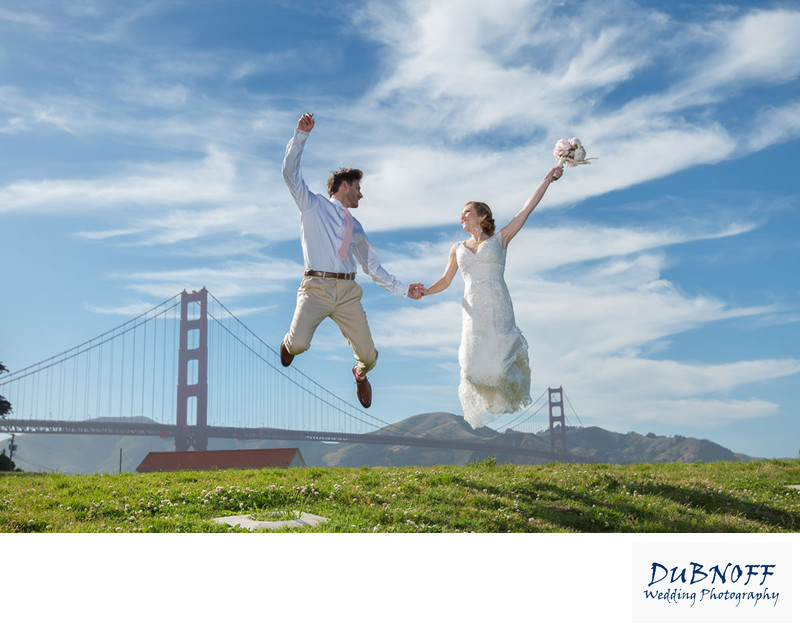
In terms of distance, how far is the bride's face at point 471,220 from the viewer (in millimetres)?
8852

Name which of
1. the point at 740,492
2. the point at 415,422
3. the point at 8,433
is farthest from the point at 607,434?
the point at 740,492

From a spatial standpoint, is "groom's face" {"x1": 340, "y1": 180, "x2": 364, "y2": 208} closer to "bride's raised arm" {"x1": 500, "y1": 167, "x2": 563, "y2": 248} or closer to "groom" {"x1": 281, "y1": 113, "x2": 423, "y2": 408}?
"groom" {"x1": 281, "y1": 113, "x2": 423, "y2": 408}

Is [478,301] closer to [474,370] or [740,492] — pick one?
[474,370]

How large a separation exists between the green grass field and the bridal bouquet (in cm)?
416

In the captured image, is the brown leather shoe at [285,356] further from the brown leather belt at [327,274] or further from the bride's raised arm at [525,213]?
the bride's raised arm at [525,213]

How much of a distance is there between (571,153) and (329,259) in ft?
10.8

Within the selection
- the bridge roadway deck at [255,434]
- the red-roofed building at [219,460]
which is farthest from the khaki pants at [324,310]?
the bridge roadway deck at [255,434]

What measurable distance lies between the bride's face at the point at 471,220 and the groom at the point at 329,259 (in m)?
1.17

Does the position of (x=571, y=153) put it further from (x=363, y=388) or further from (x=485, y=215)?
(x=363, y=388)

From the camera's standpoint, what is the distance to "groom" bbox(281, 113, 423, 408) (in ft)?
26.8

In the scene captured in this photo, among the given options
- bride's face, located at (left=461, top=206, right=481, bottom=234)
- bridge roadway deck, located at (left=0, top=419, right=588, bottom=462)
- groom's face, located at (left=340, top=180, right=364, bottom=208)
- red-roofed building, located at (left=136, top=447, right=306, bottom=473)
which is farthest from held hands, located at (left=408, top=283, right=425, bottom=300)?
bridge roadway deck, located at (left=0, top=419, right=588, bottom=462)

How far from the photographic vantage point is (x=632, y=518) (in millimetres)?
8531

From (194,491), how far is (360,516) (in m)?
2.61
